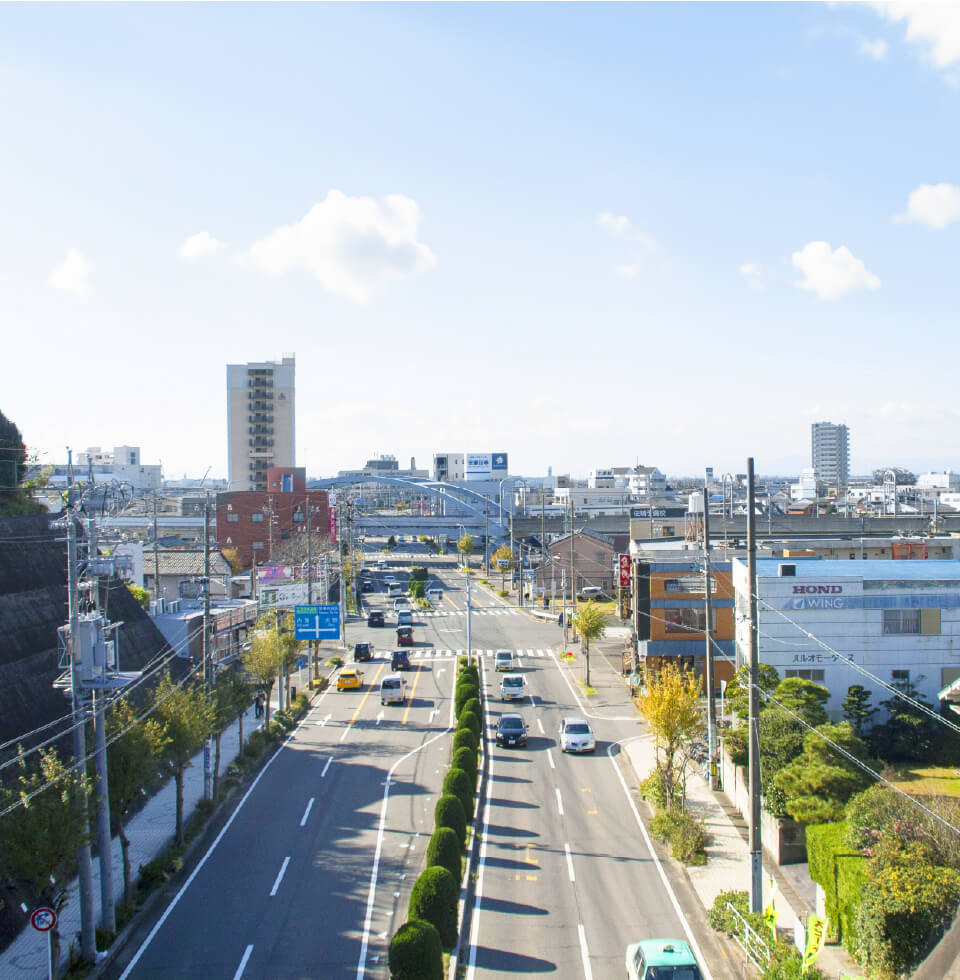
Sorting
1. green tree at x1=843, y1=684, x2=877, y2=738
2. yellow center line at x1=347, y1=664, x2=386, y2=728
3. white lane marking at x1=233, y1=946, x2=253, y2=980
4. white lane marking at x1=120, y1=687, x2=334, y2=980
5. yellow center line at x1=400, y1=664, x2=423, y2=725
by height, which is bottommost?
yellow center line at x1=347, y1=664, x2=386, y2=728

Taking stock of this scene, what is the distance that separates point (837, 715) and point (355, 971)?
61.5ft

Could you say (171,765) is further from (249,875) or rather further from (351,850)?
(351,850)

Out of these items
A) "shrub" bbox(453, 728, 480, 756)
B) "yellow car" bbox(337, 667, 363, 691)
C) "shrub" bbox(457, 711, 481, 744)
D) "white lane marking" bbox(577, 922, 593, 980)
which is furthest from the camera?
"yellow car" bbox(337, 667, 363, 691)

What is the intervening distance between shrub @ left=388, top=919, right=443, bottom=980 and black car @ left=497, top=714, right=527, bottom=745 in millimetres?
17731

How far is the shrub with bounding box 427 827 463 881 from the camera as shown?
17938 millimetres

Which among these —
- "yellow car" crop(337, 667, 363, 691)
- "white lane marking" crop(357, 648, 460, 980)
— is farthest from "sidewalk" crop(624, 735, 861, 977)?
"yellow car" crop(337, 667, 363, 691)

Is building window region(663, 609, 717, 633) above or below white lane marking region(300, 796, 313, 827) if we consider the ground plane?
above

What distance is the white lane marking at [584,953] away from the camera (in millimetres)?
15742

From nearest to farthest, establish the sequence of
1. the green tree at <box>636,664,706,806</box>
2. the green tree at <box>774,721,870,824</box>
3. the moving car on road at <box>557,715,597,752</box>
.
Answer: the green tree at <box>774,721,870,824</box> → the green tree at <box>636,664,706,806</box> → the moving car on road at <box>557,715,597,752</box>

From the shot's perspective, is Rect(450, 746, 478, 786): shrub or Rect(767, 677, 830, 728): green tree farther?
Rect(450, 746, 478, 786): shrub

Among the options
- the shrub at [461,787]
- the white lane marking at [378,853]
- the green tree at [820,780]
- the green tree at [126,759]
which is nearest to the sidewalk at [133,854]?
the green tree at [126,759]

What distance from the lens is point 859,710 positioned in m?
26.9

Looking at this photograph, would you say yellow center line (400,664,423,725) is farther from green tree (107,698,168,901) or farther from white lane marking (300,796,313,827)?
green tree (107,698,168,901)

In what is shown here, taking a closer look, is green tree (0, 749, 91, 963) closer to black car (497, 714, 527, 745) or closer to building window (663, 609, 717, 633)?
black car (497, 714, 527, 745)
